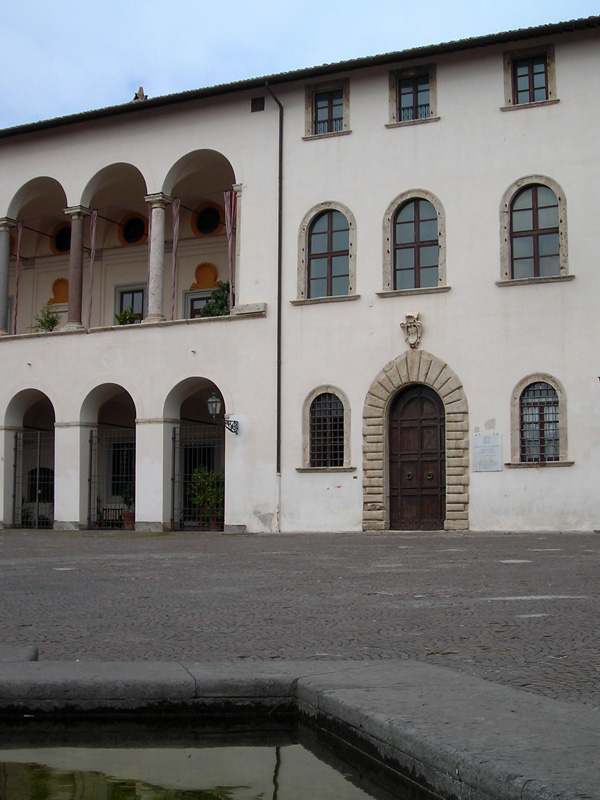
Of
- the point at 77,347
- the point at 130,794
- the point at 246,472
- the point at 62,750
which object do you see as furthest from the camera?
the point at 77,347

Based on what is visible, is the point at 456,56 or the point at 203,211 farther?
the point at 203,211

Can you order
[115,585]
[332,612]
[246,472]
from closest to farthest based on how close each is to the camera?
[332,612] → [115,585] → [246,472]

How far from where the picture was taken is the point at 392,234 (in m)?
22.8

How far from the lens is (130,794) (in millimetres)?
3379

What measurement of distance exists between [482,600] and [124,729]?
4380 mm

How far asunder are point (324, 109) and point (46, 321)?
33.1 ft

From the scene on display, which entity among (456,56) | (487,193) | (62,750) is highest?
(456,56)

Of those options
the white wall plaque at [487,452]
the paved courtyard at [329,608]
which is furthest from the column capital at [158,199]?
the paved courtyard at [329,608]

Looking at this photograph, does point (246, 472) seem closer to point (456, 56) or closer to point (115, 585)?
point (456, 56)

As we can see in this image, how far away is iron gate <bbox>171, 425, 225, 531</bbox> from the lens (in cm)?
2428

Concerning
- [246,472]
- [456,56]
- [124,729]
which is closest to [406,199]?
[456,56]

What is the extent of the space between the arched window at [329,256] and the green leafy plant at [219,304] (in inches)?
103

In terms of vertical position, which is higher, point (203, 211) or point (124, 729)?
point (203, 211)

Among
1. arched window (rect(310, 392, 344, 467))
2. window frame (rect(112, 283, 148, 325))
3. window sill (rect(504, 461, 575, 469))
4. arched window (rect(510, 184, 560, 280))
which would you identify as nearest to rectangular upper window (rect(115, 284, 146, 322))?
window frame (rect(112, 283, 148, 325))
